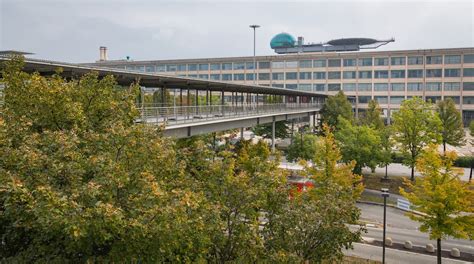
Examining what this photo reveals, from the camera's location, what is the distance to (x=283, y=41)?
131000 mm

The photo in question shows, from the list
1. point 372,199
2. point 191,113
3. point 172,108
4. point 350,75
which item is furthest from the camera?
point 350,75

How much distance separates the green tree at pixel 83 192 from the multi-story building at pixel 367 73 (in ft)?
281

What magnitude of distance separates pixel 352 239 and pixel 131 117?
8692mm

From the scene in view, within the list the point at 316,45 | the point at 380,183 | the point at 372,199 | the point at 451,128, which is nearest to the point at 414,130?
the point at 380,183

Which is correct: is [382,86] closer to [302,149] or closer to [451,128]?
[451,128]

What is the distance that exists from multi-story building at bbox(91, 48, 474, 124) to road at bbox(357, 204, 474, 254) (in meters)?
62.3

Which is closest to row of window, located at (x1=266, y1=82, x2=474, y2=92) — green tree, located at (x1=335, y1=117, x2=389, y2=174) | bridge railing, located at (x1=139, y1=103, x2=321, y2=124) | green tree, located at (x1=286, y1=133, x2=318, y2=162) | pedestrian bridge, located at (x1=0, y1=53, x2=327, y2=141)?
bridge railing, located at (x1=139, y1=103, x2=321, y2=124)

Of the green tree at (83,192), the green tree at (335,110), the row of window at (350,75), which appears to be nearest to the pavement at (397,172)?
the green tree at (335,110)

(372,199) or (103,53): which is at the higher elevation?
(103,53)

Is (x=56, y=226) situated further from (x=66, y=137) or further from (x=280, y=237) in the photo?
(x=280, y=237)

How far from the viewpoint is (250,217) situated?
39.7 ft

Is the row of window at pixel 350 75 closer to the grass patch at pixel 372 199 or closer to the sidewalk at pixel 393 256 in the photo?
the grass patch at pixel 372 199

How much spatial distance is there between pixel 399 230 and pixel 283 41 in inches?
4376

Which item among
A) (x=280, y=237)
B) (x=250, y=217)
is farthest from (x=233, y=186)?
(x=280, y=237)
